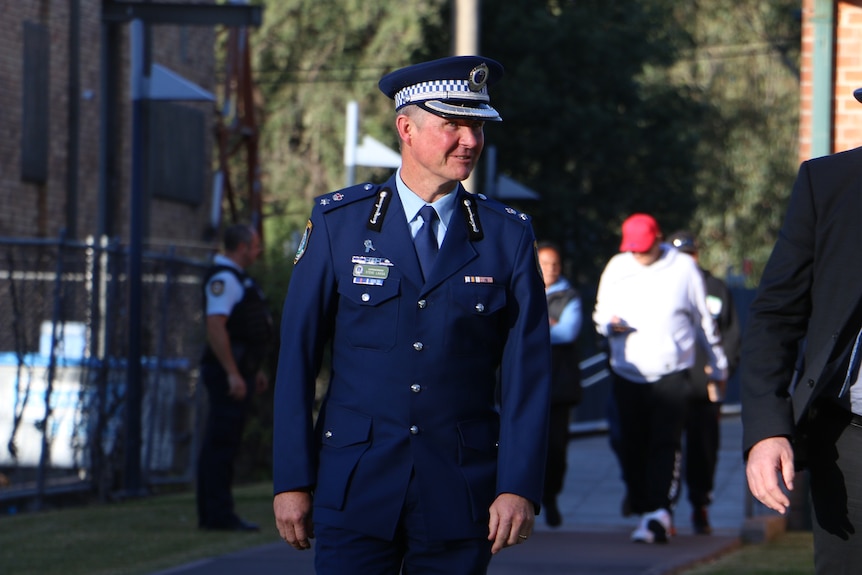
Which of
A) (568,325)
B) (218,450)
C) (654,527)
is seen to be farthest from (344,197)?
(568,325)

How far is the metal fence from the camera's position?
1212 cm

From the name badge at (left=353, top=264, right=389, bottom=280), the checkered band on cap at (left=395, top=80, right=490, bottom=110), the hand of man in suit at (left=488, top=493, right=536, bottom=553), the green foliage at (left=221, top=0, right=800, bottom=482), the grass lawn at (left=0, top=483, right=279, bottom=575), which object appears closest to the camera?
the hand of man in suit at (left=488, top=493, right=536, bottom=553)

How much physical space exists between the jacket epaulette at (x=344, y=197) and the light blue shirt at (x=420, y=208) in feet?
0.28

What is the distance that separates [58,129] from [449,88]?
18237mm

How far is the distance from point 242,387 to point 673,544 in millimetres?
2704

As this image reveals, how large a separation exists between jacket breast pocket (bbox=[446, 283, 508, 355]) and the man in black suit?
0.61m

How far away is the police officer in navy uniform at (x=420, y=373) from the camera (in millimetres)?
3977

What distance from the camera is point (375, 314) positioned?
4.04 m

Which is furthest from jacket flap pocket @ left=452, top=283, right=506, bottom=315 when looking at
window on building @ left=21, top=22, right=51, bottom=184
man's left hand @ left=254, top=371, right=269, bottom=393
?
window on building @ left=21, top=22, right=51, bottom=184

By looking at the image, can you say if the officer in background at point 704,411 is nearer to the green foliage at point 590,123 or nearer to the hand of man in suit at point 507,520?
the hand of man in suit at point 507,520

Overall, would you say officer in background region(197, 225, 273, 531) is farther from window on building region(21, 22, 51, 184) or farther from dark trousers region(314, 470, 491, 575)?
window on building region(21, 22, 51, 184)

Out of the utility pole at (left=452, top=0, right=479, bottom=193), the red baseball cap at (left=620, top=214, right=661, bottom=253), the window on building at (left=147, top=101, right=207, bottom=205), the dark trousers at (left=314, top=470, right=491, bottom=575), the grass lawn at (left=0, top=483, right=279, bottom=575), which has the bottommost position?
the grass lawn at (left=0, top=483, right=279, bottom=575)

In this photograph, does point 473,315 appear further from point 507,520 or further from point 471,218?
point 507,520

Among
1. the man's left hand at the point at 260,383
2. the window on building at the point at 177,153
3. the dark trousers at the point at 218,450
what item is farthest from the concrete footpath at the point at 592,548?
the window on building at the point at 177,153
